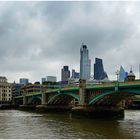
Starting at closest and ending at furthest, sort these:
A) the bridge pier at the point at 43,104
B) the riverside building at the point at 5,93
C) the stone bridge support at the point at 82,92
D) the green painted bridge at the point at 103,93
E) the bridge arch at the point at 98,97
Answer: the green painted bridge at the point at 103,93 < the bridge arch at the point at 98,97 < the stone bridge support at the point at 82,92 < the bridge pier at the point at 43,104 < the riverside building at the point at 5,93

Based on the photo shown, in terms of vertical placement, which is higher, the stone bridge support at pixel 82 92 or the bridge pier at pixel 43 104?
the stone bridge support at pixel 82 92

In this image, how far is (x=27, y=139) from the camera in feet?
117

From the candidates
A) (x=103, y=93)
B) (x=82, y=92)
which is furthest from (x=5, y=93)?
(x=103, y=93)

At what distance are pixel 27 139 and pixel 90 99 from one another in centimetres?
3645

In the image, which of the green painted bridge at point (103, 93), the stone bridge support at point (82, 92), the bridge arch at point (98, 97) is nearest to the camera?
the green painted bridge at point (103, 93)

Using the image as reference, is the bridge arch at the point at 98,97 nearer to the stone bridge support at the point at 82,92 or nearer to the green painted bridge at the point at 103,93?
the green painted bridge at the point at 103,93

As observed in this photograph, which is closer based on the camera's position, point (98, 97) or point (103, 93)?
point (103, 93)

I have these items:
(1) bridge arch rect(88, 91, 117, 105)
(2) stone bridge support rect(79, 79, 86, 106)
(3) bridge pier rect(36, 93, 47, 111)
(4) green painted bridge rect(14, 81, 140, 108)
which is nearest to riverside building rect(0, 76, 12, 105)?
(3) bridge pier rect(36, 93, 47, 111)

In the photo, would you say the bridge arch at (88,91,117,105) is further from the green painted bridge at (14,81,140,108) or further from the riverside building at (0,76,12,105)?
the riverside building at (0,76,12,105)

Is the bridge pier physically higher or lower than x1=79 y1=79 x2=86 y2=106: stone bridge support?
lower

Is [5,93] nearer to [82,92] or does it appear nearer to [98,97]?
[82,92]

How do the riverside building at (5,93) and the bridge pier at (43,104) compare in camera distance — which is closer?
the bridge pier at (43,104)

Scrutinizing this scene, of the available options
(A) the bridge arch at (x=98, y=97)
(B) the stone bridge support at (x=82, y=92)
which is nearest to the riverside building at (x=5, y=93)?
(B) the stone bridge support at (x=82, y=92)

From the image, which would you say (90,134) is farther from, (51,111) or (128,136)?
(51,111)
